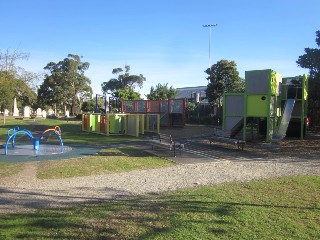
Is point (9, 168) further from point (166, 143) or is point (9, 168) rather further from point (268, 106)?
point (268, 106)

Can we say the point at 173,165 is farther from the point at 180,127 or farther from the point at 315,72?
the point at 180,127

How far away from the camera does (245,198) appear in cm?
700

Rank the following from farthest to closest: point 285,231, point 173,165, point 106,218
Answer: point 173,165
point 106,218
point 285,231

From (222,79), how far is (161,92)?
339 inches

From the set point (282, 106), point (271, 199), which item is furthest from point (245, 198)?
point (282, 106)

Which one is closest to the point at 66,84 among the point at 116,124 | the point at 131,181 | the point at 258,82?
the point at 116,124

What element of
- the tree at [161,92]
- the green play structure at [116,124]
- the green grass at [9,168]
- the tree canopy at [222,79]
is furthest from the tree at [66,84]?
the green grass at [9,168]

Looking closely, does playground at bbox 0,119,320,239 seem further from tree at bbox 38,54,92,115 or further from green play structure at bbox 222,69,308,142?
tree at bbox 38,54,92,115

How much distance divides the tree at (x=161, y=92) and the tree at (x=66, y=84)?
2993 cm

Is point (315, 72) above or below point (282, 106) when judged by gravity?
above

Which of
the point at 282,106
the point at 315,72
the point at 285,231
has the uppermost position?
the point at 315,72

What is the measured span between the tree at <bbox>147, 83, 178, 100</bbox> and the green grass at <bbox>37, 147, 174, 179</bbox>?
3346cm

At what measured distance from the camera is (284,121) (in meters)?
20.7

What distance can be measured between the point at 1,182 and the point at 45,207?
2.82 meters
